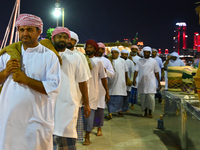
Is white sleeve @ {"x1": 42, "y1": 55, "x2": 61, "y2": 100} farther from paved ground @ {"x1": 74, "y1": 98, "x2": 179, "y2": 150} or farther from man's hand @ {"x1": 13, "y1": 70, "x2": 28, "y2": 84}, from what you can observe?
paved ground @ {"x1": 74, "y1": 98, "x2": 179, "y2": 150}

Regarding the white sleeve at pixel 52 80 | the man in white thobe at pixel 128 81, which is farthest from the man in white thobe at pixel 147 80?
the white sleeve at pixel 52 80

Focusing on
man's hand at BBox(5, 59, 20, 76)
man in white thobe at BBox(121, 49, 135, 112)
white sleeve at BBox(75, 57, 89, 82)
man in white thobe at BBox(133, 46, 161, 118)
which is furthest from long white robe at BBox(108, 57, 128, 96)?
man's hand at BBox(5, 59, 20, 76)

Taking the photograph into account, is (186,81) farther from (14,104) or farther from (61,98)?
(14,104)

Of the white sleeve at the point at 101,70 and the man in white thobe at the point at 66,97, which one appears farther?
the white sleeve at the point at 101,70

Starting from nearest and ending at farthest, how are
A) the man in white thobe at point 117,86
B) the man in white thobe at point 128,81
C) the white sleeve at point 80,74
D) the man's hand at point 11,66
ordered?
the man's hand at point 11,66 < the white sleeve at point 80,74 < the man in white thobe at point 117,86 < the man in white thobe at point 128,81

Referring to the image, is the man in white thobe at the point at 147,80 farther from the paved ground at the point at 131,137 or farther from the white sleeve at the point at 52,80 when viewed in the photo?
the white sleeve at the point at 52,80

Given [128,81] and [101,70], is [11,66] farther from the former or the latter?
[128,81]

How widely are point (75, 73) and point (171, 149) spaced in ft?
7.81

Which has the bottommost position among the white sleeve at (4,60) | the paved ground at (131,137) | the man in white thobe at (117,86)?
the paved ground at (131,137)

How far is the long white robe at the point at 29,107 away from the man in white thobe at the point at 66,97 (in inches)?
41.6

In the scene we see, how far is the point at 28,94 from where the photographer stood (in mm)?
2367

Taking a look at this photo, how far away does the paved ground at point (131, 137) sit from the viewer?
192 inches

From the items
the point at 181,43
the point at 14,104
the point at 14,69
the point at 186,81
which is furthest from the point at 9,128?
the point at 181,43

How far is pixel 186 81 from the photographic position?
15.3 ft
